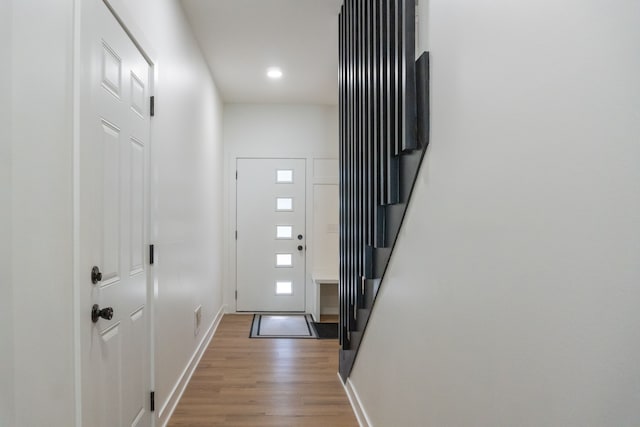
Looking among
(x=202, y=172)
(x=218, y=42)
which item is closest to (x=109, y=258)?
(x=202, y=172)

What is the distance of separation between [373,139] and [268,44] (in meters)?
1.97

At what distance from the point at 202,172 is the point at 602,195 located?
134 inches

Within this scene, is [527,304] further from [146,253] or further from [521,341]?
[146,253]

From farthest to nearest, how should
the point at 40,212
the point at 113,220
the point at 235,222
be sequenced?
the point at 235,222
the point at 113,220
the point at 40,212

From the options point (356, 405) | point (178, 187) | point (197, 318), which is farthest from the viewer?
point (197, 318)

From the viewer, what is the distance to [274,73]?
13.5 ft

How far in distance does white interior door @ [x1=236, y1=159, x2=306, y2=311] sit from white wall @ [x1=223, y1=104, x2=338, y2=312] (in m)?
0.09

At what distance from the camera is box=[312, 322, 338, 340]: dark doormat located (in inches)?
162

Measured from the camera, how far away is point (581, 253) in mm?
662

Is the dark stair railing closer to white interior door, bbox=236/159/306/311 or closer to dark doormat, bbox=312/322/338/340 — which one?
dark doormat, bbox=312/322/338/340

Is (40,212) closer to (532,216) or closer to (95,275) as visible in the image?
(95,275)

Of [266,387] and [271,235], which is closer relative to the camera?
[266,387]

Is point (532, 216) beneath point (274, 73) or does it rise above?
beneath

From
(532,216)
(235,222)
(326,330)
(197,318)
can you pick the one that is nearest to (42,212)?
(532,216)
